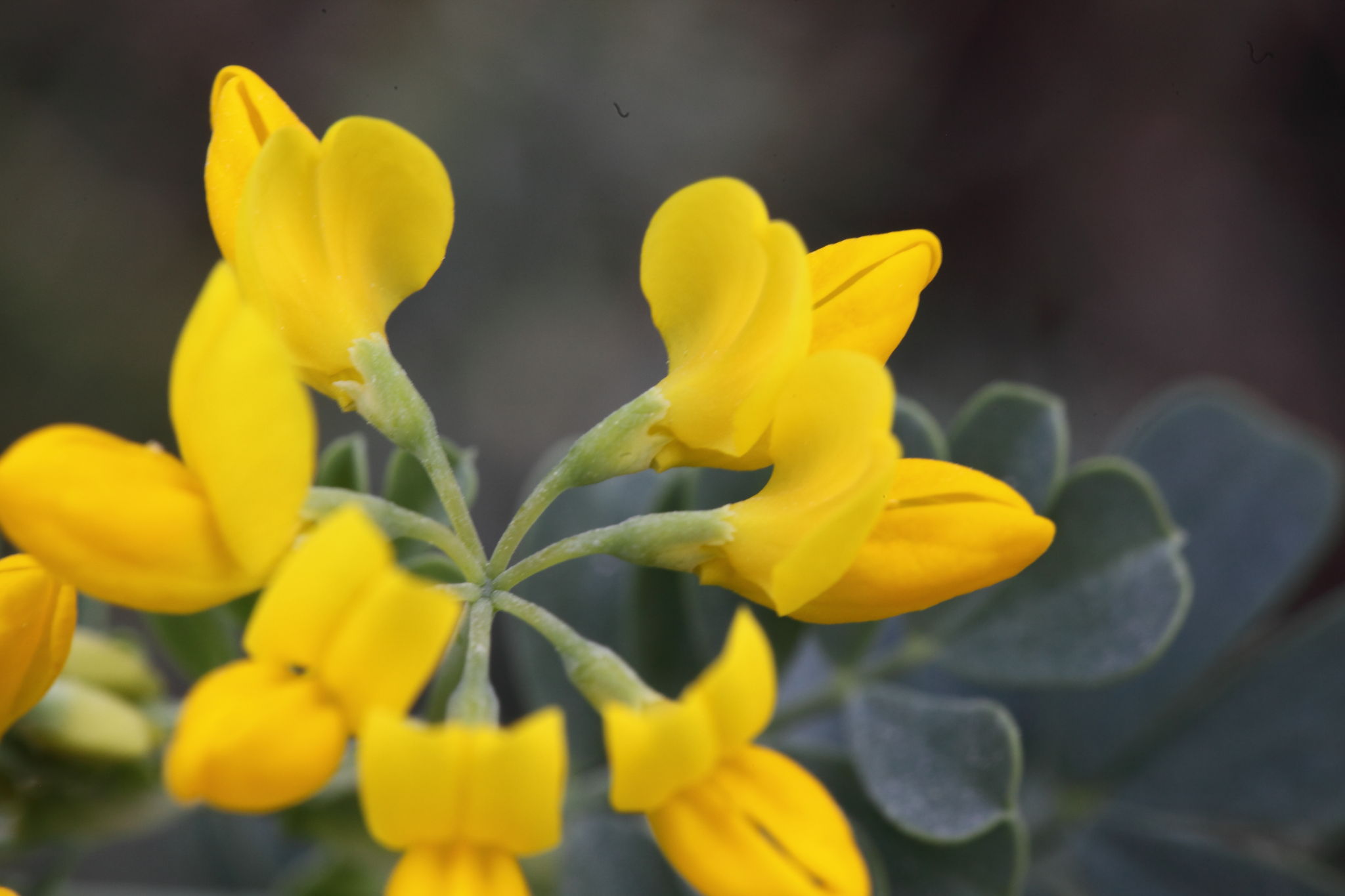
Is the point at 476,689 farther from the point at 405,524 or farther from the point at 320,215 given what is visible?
the point at 320,215

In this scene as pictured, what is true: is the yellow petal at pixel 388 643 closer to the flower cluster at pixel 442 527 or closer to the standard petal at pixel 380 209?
the flower cluster at pixel 442 527

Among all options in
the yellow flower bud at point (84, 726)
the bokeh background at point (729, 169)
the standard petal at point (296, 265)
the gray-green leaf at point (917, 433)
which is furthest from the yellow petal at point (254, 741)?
the bokeh background at point (729, 169)

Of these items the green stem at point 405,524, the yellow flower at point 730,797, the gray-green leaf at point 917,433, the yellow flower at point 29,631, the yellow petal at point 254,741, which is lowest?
the yellow flower at point 29,631

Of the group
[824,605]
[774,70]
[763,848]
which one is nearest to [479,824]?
[763,848]

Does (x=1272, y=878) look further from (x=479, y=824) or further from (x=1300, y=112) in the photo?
(x=1300, y=112)

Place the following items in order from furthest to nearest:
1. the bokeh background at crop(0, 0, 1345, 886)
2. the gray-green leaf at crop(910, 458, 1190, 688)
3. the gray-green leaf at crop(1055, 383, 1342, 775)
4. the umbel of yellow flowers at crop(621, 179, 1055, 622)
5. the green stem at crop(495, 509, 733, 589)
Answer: the bokeh background at crop(0, 0, 1345, 886), the gray-green leaf at crop(1055, 383, 1342, 775), the gray-green leaf at crop(910, 458, 1190, 688), the green stem at crop(495, 509, 733, 589), the umbel of yellow flowers at crop(621, 179, 1055, 622)

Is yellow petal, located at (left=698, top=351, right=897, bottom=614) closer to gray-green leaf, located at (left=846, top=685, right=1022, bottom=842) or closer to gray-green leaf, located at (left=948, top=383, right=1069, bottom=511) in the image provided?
gray-green leaf, located at (left=846, top=685, right=1022, bottom=842)

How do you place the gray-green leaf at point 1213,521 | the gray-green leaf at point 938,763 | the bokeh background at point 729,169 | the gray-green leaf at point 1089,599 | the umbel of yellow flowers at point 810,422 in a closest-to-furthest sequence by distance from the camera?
the umbel of yellow flowers at point 810,422, the gray-green leaf at point 938,763, the gray-green leaf at point 1089,599, the gray-green leaf at point 1213,521, the bokeh background at point 729,169

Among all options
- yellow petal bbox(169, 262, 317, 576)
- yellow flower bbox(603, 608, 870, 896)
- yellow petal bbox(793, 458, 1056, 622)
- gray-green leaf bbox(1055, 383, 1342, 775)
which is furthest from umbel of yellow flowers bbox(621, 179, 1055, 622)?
gray-green leaf bbox(1055, 383, 1342, 775)
